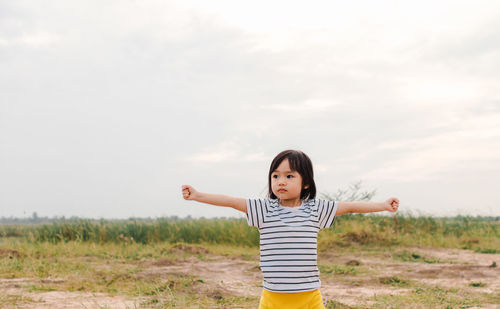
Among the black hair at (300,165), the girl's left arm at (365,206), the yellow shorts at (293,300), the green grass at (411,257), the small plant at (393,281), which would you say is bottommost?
the green grass at (411,257)

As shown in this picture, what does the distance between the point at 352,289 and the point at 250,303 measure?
166 cm

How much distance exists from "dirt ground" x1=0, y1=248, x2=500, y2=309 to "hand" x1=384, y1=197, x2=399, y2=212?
2.43 m

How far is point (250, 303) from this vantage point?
5219 mm

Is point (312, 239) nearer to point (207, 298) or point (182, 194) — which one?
point (182, 194)

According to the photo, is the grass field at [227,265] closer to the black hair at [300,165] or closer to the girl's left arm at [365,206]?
the girl's left arm at [365,206]

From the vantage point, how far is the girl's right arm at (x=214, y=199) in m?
2.90

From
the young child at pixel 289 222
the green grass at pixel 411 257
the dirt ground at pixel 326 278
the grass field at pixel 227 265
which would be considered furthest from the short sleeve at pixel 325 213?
the green grass at pixel 411 257

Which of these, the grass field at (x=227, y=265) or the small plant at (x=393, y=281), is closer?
the grass field at (x=227, y=265)

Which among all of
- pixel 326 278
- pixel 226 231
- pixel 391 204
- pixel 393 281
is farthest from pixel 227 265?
pixel 391 204

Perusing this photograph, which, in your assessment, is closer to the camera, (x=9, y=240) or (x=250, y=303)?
(x=250, y=303)

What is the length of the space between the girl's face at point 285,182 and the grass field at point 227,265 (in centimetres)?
248

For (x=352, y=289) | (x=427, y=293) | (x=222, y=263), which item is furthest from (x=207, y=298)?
(x=222, y=263)

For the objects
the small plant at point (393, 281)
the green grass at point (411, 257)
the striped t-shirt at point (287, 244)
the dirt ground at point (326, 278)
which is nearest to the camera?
the striped t-shirt at point (287, 244)

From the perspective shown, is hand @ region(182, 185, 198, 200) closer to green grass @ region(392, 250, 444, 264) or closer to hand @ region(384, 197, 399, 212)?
hand @ region(384, 197, 399, 212)
